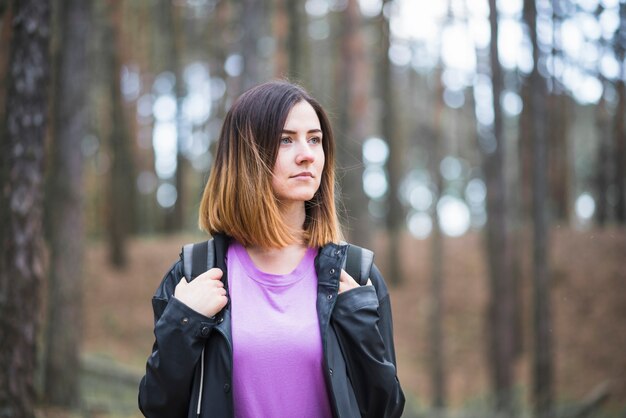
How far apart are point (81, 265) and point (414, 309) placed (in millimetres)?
12336

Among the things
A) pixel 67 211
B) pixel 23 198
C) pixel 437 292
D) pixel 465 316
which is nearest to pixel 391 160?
pixel 465 316

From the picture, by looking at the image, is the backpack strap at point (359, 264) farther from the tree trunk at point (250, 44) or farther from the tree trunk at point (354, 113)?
the tree trunk at point (354, 113)

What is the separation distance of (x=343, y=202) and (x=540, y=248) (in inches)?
335

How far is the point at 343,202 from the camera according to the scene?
5.70 meters

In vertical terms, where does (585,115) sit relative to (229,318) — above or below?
above

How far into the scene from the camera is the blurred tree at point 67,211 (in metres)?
8.91

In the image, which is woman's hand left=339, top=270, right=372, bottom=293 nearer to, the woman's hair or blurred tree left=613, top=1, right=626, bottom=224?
the woman's hair

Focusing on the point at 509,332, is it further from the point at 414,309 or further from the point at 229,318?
the point at 229,318

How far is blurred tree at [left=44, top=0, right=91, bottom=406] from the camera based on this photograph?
29.2ft

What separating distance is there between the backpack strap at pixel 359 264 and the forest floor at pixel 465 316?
1004cm

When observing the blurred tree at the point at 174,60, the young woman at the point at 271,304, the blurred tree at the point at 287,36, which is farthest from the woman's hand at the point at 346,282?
the blurred tree at the point at 174,60

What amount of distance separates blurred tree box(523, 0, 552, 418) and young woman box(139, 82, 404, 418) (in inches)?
422

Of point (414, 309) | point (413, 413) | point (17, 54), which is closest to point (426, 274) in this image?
point (414, 309)

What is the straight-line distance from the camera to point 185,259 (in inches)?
107
